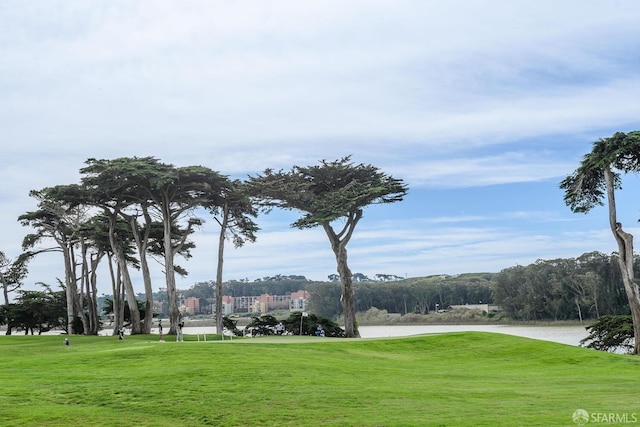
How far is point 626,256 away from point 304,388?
2665cm

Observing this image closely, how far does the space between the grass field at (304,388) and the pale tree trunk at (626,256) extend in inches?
403

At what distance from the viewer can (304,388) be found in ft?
56.0

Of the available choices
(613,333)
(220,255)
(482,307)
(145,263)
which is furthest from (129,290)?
(482,307)

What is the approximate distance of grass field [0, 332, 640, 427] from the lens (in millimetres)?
13680

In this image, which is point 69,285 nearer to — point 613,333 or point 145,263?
point 145,263

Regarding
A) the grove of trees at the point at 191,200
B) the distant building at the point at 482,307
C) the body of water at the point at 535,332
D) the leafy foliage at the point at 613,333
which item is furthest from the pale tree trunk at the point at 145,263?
the distant building at the point at 482,307

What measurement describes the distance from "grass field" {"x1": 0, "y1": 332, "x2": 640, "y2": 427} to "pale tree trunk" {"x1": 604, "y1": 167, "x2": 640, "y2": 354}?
33.6ft

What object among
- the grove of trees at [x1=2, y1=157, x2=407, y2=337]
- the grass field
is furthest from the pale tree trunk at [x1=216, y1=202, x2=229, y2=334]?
the grass field

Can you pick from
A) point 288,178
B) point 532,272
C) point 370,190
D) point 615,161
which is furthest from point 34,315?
point 532,272

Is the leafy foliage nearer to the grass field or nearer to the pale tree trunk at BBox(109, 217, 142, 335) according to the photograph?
the grass field

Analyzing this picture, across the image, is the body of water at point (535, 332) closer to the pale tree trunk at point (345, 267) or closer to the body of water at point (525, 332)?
the body of water at point (525, 332)

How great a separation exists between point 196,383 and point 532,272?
9105 centimetres

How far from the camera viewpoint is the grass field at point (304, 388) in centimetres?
1368

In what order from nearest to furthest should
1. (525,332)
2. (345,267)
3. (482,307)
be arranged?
(345,267), (525,332), (482,307)
